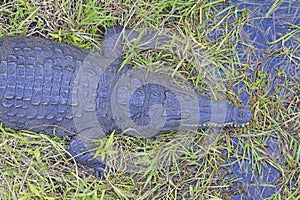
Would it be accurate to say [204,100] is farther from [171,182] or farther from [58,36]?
[58,36]

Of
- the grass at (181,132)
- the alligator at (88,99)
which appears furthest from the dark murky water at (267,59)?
the alligator at (88,99)

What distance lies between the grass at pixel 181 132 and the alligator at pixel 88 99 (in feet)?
0.39

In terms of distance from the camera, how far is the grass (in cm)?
287

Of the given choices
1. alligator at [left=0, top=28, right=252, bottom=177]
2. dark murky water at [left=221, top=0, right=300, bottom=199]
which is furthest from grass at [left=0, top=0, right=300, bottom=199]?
alligator at [left=0, top=28, right=252, bottom=177]

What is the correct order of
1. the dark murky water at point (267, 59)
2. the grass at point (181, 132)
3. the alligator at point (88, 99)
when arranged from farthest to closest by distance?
the dark murky water at point (267, 59), the grass at point (181, 132), the alligator at point (88, 99)

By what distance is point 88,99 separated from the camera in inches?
104

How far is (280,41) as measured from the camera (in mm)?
3014

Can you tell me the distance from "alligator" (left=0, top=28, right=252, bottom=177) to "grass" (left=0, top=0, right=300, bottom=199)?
12 centimetres

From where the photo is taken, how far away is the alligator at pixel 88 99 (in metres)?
2.61

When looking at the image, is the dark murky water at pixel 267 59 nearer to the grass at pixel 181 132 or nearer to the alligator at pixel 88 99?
the grass at pixel 181 132

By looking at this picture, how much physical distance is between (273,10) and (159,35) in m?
0.83

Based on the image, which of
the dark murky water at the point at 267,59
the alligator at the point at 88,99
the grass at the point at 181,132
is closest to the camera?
the alligator at the point at 88,99

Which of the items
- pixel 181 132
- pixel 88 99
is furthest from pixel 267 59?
pixel 88 99

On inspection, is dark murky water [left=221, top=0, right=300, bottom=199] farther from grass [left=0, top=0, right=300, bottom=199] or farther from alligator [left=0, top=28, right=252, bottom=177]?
alligator [left=0, top=28, right=252, bottom=177]
